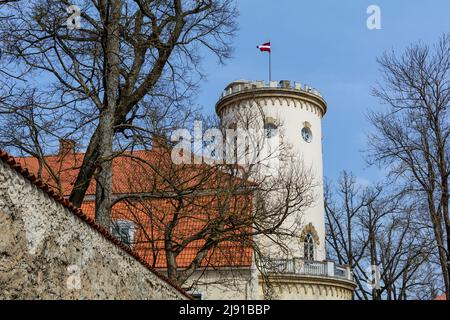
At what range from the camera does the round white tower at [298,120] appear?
33.8 m

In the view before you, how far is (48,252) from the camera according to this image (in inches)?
327

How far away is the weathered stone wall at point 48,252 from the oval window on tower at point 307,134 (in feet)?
81.5

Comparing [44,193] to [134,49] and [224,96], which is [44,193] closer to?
[134,49]

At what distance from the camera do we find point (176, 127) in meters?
16.7

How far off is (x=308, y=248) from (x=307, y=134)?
19.9ft

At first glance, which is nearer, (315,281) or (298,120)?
(315,281)

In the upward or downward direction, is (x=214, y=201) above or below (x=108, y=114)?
below

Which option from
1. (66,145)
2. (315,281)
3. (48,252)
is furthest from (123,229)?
(48,252)

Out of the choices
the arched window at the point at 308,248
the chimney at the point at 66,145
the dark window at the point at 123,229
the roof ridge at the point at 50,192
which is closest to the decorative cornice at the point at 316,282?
the arched window at the point at 308,248

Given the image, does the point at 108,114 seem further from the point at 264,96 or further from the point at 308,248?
the point at 308,248

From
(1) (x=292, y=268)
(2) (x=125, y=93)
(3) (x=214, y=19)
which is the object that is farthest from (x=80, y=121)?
(1) (x=292, y=268)

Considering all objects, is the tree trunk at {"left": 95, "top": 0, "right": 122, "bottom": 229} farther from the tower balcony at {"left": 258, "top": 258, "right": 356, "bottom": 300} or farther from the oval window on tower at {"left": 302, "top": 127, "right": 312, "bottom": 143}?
the oval window on tower at {"left": 302, "top": 127, "right": 312, "bottom": 143}

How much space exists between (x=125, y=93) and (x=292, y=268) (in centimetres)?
1643
